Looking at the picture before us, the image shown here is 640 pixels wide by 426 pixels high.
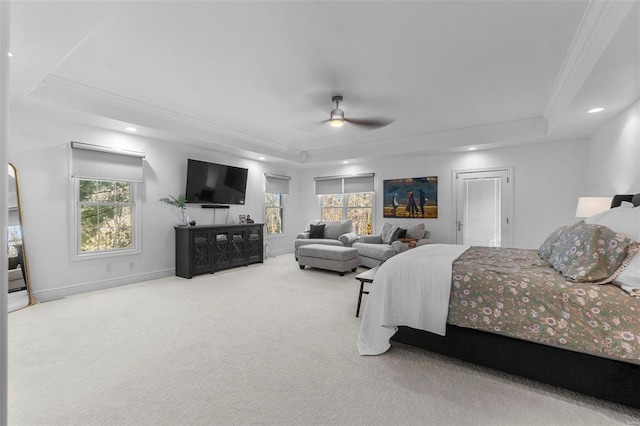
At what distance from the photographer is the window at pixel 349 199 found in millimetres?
7191

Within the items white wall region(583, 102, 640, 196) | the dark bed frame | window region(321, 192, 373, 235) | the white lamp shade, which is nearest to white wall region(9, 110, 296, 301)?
window region(321, 192, 373, 235)

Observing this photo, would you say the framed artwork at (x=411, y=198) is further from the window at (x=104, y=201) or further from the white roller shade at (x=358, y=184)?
the window at (x=104, y=201)

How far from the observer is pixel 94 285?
4246 mm

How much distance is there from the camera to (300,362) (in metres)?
2.25

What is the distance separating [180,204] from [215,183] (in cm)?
88

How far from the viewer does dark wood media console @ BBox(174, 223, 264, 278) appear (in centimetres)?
502

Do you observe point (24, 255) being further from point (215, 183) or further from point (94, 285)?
point (215, 183)

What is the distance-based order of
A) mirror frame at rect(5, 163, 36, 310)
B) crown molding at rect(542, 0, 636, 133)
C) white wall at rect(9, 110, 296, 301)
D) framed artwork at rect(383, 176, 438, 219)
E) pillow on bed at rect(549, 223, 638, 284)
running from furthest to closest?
framed artwork at rect(383, 176, 438, 219) < white wall at rect(9, 110, 296, 301) < mirror frame at rect(5, 163, 36, 310) < crown molding at rect(542, 0, 636, 133) < pillow on bed at rect(549, 223, 638, 284)

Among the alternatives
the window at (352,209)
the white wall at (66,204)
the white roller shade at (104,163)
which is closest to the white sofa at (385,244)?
the window at (352,209)

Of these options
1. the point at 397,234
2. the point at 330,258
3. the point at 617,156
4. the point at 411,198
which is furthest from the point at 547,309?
the point at 411,198

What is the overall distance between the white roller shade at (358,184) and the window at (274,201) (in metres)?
1.58

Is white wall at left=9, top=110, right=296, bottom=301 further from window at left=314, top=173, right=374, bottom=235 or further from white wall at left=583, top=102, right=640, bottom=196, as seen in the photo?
white wall at left=583, top=102, right=640, bottom=196

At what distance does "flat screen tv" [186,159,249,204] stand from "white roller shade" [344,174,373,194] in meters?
2.54

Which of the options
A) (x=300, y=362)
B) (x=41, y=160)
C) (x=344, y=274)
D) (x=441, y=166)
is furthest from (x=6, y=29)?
(x=441, y=166)
